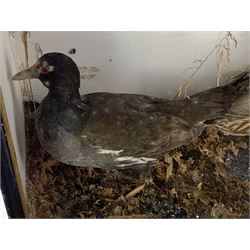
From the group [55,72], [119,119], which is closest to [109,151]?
[119,119]

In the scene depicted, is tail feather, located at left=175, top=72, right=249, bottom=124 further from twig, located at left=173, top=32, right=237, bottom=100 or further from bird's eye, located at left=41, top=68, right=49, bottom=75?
bird's eye, located at left=41, top=68, right=49, bottom=75

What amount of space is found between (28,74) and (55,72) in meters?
0.05

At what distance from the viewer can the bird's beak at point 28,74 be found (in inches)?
51.4

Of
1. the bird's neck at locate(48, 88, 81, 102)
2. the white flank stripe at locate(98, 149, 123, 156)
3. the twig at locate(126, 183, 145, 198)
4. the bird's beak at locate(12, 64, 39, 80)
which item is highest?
the bird's beak at locate(12, 64, 39, 80)

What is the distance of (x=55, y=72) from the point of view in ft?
4.25

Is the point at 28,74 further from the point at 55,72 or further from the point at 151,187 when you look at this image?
the point at 151,187

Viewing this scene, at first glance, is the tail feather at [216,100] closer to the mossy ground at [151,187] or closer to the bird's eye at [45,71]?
the mossy ground at [151,187]

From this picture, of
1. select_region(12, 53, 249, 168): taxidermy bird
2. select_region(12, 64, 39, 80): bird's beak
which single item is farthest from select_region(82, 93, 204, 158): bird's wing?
select_region(12, 64, 39, 80): bird's beak

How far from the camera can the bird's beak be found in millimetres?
1307

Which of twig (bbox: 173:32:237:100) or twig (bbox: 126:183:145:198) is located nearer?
twig (bbox: 173:32:237:100)

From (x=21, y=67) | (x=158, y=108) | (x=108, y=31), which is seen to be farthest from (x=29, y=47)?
(x=158, y=108)

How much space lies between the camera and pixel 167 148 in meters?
1.37
